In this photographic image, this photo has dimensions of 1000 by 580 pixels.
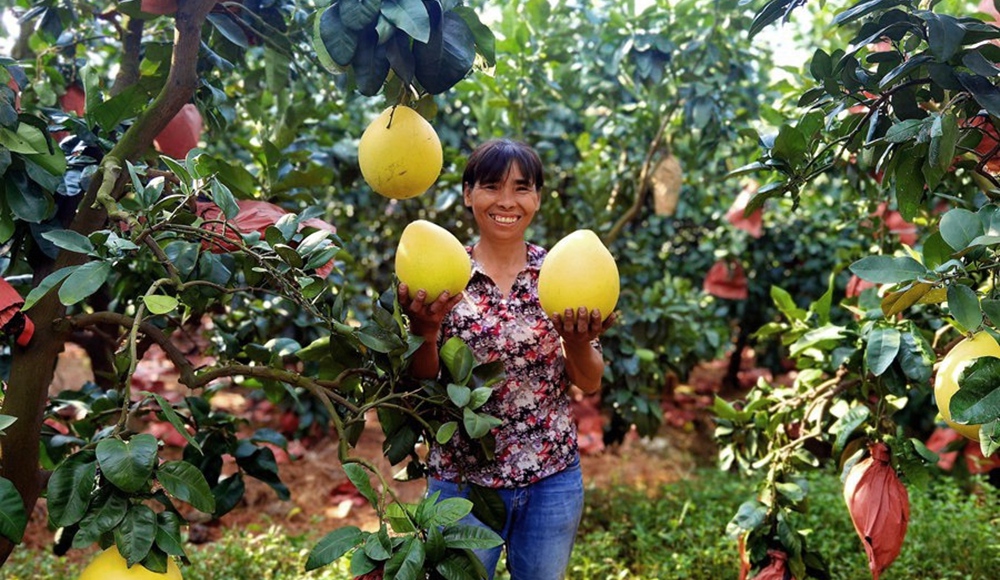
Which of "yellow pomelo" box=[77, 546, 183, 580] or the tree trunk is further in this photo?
the tree trunk

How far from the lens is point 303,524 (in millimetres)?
3184

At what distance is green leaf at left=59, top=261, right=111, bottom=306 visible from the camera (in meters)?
1.05

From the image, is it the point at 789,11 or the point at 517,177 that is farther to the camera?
the point at 517,177

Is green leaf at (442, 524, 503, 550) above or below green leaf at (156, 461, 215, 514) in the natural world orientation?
below

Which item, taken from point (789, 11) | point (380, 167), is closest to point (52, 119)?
point (380, 167)

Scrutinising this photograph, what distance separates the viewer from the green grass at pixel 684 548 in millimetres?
2422

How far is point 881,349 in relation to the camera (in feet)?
5.57

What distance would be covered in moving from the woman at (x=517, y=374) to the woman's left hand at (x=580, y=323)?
0.45ft

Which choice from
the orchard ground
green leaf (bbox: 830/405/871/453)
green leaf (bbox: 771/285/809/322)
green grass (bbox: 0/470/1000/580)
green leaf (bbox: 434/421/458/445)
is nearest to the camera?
green leaf (bbox: 434/421/458/445)

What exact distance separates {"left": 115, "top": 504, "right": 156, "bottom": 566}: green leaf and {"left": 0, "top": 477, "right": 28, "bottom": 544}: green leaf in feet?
0.47

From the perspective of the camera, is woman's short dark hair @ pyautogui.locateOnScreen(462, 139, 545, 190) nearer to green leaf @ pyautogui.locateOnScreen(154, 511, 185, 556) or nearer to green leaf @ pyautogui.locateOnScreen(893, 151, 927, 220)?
green leaf @ pyautogui.locateOnScreen(893, 151, 927, 220)

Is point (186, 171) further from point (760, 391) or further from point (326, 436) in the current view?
point (326, 436)

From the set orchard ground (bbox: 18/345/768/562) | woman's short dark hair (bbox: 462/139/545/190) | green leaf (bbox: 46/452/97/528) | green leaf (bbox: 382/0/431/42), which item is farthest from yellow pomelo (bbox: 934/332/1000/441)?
orchard ground (bbox: 18/345/768/562)

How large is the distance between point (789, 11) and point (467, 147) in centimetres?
242
